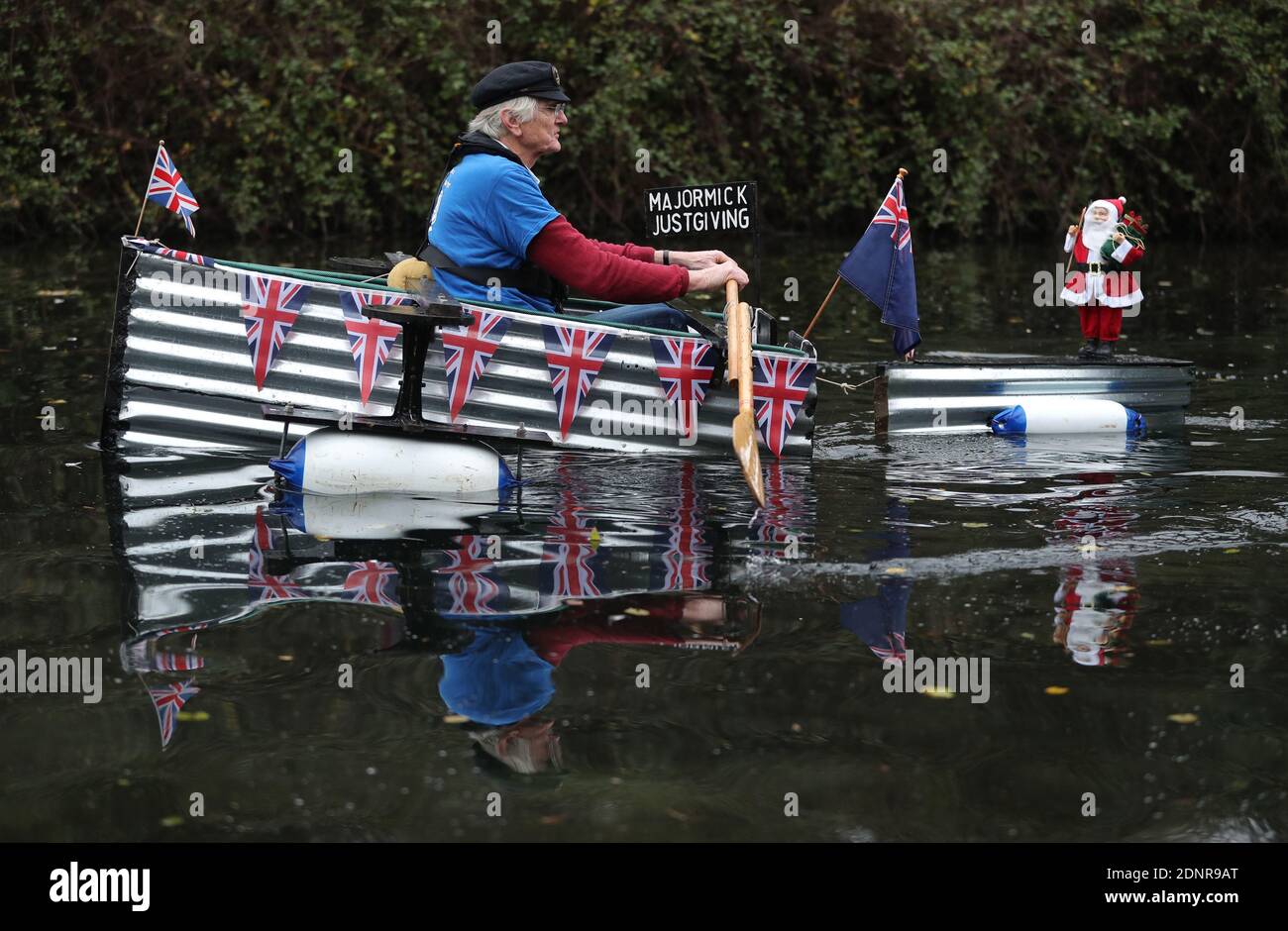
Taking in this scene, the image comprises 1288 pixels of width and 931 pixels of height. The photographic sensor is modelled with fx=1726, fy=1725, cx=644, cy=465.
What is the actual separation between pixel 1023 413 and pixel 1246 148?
1322 cm

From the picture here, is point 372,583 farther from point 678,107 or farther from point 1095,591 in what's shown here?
point 678,107

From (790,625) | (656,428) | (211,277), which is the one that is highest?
(211,277)

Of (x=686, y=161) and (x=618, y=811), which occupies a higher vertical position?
(x=686, y=161)

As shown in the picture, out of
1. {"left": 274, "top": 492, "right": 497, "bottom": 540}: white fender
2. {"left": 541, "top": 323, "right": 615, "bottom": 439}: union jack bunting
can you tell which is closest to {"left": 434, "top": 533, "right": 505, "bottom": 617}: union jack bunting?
{"left": 274, "top": 492, "right": 497, "bottom": 540}: white fender

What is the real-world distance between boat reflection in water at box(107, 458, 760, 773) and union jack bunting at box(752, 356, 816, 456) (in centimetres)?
62

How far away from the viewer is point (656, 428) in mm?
7762

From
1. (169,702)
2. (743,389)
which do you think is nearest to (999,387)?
(743,389)

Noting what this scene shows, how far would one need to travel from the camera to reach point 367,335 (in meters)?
7.52

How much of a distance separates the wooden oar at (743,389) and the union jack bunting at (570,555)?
0.65 meters

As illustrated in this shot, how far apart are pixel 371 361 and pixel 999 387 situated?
10.4ft

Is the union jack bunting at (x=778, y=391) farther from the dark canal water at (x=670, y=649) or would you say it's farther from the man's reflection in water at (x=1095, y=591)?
the man's reflection in water at (x=1095, y=591)

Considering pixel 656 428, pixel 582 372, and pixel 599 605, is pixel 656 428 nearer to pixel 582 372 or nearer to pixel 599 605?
pixel 582 372

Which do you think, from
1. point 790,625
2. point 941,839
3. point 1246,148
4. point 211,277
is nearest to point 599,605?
point 790,625

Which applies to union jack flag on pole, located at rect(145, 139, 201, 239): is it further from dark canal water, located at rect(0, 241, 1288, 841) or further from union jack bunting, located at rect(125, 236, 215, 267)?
dark canal water, located at rect(0, 241, 1288, 841)
